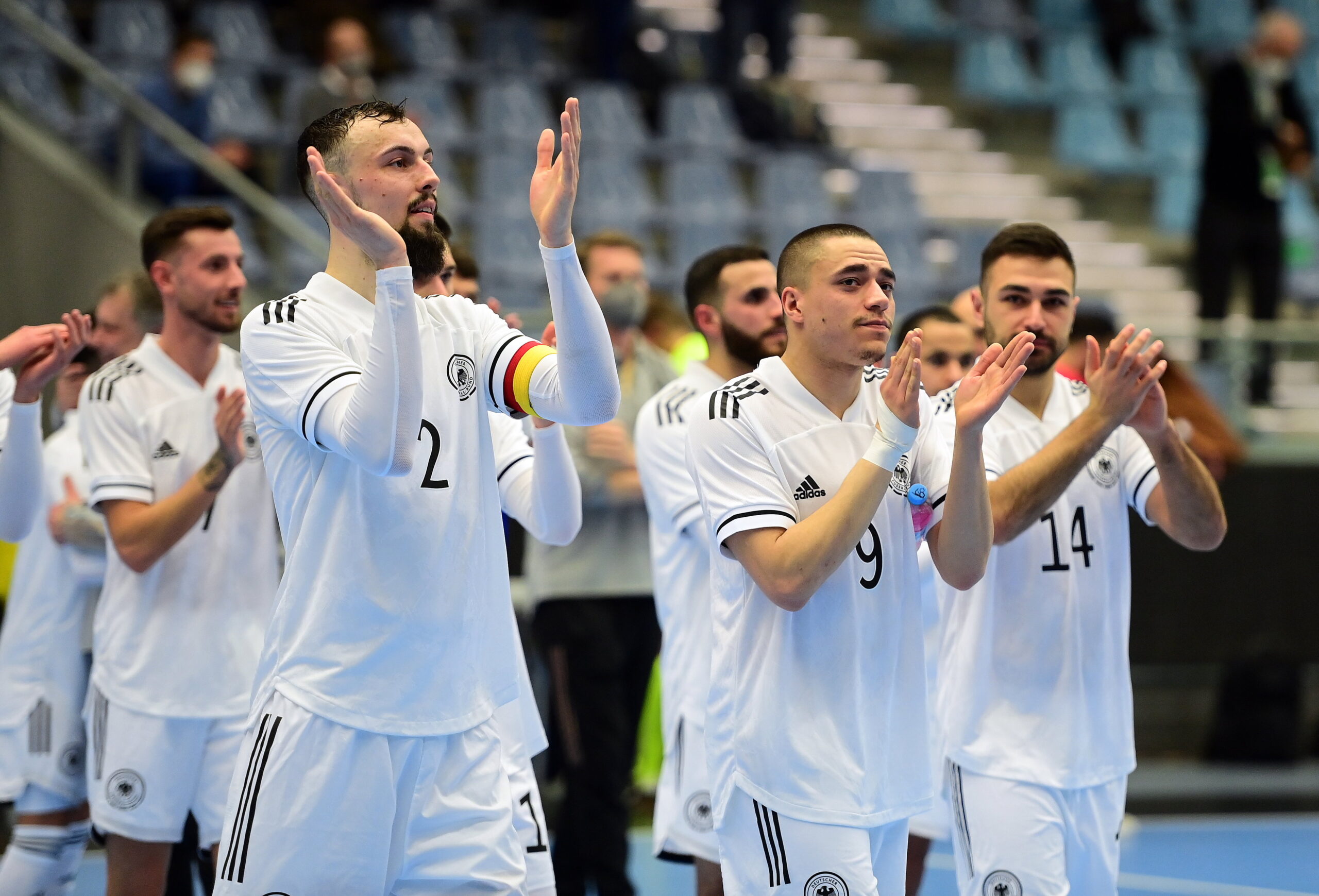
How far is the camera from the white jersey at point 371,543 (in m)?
3.82

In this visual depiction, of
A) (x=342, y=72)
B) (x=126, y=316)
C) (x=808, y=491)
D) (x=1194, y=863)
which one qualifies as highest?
(x=342, y=72)

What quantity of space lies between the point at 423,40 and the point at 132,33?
8.52 ft

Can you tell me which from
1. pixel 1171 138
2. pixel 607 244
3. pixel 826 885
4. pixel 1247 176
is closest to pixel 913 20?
pixel 1171 138

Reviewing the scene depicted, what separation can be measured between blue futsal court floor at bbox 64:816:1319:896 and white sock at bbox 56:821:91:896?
176 centimetres

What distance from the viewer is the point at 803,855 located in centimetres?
409

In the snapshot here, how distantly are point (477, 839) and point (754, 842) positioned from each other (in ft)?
2.57

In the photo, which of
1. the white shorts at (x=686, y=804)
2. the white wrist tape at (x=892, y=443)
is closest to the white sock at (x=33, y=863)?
the white shorts at (x=686, y=804)

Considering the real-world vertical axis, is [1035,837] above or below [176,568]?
below

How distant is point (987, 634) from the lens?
5000 mm

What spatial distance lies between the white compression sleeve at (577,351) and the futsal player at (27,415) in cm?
199

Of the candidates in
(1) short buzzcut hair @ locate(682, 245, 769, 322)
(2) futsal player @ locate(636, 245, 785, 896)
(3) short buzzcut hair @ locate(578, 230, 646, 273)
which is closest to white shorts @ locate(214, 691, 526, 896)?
(2) futsal player @ locate(636, 245, 785, 896)

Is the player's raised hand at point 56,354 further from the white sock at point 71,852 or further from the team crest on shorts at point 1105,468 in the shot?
the team crest on shorts at point 1105,468

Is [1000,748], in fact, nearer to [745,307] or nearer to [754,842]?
[754,842]

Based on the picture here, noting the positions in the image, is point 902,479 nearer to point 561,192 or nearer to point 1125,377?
point 1125,377
